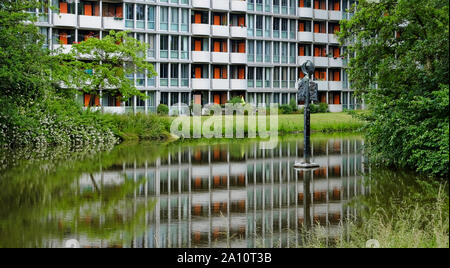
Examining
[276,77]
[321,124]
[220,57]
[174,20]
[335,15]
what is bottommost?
[321,124]

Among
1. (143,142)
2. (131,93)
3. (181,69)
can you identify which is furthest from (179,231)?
(181,69)

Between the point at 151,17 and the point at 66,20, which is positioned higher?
the point at 151,17

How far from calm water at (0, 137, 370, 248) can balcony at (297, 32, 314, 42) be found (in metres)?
→ 48.7

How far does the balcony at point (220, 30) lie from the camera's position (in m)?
67.9

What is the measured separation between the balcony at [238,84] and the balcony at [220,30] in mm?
5270

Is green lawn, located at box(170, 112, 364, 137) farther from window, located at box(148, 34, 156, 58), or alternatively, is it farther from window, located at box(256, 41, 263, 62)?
window, located at box(256, 41, 263, 62)

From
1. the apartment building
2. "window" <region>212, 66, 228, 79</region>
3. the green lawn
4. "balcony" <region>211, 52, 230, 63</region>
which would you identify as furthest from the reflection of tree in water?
"window" <region>212, 66, 228, 79</region>

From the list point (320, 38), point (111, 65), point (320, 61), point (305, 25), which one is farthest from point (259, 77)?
point (111, 65)

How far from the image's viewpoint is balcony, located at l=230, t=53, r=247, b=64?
69.9m

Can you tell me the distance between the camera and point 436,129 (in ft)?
59.3

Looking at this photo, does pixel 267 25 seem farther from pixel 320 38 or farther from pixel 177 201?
pixel 177 201

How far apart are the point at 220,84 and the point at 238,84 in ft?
7.91

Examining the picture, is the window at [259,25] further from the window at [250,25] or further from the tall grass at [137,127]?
the tall grass at [137,127]

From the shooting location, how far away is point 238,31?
69625 mm
